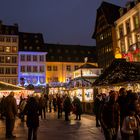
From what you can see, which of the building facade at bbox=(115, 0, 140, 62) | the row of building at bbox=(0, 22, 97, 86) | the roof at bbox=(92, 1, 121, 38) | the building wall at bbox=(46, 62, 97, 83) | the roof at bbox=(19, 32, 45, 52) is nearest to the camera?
the building facade at bbox=(115, 0, 140, 62)

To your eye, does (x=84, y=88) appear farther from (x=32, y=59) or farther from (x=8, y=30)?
(x=8, y=30)

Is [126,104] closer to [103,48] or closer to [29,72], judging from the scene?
[103,48]

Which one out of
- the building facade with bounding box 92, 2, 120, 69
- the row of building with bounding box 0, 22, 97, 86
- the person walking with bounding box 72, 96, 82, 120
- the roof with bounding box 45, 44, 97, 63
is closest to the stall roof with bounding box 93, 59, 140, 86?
the person walking with bounding box 72, 96, 82, 120

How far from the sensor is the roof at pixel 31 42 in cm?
6968

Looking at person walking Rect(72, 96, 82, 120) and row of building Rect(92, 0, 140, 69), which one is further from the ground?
row of building Rect(92, 0, 140, 69)

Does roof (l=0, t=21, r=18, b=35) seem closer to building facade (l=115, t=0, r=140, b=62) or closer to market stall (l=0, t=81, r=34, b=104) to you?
building facade (l=115, t=0, r=140, b=62)

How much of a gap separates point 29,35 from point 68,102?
2058 inches

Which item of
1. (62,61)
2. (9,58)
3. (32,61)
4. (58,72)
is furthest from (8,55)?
(62,61)

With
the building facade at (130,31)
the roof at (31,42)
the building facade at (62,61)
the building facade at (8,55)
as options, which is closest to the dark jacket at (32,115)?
the building facade at (130,31)

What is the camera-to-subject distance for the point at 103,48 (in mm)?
52844

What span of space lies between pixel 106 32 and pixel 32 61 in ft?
82.4

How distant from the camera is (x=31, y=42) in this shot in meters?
70.8

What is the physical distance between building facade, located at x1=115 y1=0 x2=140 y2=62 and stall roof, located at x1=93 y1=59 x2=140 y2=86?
20730 millimetres

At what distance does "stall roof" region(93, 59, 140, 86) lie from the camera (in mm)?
13745
